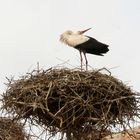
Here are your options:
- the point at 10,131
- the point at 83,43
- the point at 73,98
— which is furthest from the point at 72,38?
the point at 10,131

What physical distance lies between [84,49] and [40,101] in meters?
2.42

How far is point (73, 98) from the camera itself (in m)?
8.99

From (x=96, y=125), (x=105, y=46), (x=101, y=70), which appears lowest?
(x=96, y=125)

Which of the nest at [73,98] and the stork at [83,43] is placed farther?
the stork at [83,43]

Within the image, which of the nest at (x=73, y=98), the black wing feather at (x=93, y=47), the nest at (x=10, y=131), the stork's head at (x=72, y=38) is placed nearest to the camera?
the nest at (x=73, y=98)

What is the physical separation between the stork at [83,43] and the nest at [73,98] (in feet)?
4.92

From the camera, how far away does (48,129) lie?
32.1ft

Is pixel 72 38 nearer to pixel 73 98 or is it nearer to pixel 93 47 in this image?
pixel 93 47

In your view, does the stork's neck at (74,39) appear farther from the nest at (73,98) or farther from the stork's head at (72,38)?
the nest at (73,98)

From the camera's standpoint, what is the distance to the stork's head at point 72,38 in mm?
11109

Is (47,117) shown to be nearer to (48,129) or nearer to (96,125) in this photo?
(48,129)

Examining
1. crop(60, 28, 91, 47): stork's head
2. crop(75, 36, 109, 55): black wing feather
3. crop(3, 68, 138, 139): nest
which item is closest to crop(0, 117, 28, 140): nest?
crop(60, 28, 91, 47): stork's head

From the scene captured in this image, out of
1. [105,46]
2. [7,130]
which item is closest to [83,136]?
[105,46]

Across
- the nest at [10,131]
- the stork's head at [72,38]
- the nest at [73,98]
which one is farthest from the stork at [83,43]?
the nest at [10,131]
